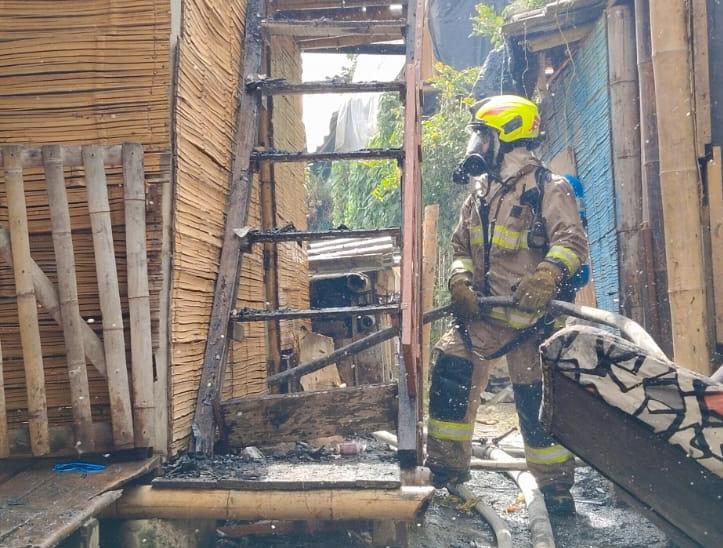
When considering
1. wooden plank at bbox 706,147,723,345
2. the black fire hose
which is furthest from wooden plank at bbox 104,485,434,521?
wooden plank at bbox 706,147,723,345

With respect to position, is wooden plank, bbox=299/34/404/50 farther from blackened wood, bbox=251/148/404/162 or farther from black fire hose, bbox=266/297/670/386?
black fire hose, bbox=266/297/670/386

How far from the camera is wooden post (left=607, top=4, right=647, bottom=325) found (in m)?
4.78

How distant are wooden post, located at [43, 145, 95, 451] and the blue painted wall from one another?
151 inches

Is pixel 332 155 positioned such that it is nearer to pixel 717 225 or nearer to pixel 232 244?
pixel 232 244

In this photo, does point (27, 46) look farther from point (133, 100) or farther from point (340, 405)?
point (340, 405)

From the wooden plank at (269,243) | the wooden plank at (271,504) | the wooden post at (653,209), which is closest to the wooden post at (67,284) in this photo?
the wooden plank at (271,504)

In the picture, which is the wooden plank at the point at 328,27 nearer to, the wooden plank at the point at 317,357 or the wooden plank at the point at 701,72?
the wooden plank at the point at 701,72

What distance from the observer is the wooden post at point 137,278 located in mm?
3105

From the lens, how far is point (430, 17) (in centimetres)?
1141

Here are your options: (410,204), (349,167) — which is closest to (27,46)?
(410,204)

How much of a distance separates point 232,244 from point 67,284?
1.08 m

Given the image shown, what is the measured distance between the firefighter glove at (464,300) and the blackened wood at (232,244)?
4.68ft

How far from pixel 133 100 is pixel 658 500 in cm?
268

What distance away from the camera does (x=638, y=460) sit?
7.72 feet
